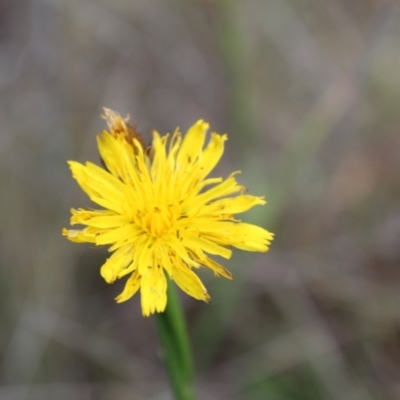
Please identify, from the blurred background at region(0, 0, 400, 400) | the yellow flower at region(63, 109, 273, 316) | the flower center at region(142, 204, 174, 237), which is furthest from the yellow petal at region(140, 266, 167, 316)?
the blurred background at region(0, 0, 400, 400)

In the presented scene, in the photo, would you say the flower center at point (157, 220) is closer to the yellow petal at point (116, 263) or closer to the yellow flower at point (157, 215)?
the yellow flower at point (157, 215)

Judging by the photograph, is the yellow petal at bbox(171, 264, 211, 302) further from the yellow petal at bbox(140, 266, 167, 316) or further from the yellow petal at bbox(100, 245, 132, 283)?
the yellow petal at bbox(100, 245, 132, 283)

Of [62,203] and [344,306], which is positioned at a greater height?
[62,203]

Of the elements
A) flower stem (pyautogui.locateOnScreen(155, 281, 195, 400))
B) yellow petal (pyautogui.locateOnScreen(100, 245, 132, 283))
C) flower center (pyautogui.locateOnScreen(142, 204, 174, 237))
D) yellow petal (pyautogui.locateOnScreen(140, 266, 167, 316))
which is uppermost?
flower center (pyautogui.locateOnScreen(142, 204, 174, 237))

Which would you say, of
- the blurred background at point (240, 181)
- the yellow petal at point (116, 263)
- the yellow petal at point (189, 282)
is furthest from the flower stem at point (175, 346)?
the blurred background at point (240, 181)

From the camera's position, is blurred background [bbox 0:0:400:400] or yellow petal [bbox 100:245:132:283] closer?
yellow petal [bbox 100:245:132:283]

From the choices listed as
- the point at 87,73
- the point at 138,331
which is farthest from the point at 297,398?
the point at 87,73

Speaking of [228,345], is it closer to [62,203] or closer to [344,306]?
[344,306]
